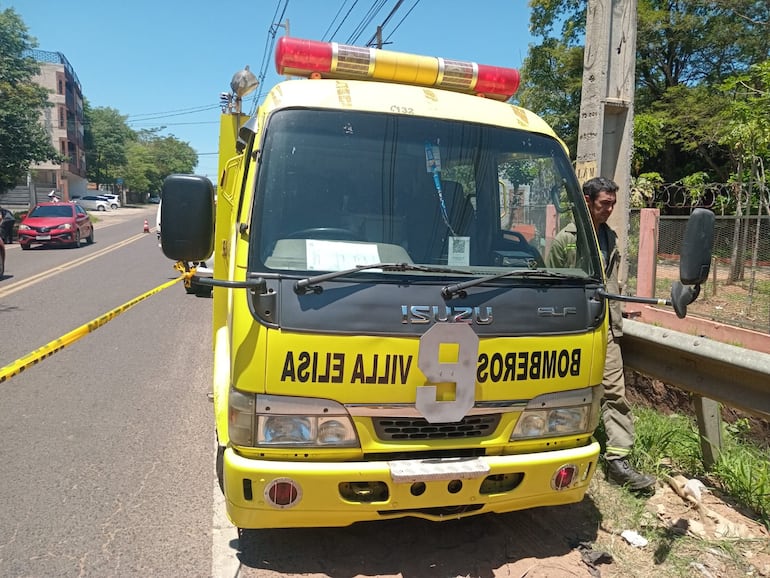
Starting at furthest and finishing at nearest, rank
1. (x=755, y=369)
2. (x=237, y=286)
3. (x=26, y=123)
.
Answer: (x=26, y=123) → (x=755, y=369) → (x=237, y=286)

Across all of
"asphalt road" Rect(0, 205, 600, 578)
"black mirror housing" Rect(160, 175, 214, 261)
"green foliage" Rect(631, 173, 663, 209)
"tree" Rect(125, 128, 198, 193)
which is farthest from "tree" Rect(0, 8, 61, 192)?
"tree" Rect(125, 128, 198, 193)

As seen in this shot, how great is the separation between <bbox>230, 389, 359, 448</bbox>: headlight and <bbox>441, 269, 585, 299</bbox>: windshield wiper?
718 mm

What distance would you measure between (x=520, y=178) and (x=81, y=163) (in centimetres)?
7844

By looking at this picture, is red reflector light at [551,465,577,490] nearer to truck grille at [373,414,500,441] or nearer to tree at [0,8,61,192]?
truck grille at [373,414,500,441]

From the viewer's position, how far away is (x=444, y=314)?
2.82m

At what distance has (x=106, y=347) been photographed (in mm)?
7555

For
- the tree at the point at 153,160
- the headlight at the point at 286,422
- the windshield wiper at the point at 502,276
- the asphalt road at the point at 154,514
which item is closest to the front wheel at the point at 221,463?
the headlight at the point at 286,422

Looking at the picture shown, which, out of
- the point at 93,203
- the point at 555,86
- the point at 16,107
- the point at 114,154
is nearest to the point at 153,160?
the point at 114,154

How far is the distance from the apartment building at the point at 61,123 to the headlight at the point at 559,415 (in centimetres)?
5784

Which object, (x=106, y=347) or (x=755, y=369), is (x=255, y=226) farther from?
(x=106, y=347)

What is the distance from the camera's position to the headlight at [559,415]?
3.04 meters

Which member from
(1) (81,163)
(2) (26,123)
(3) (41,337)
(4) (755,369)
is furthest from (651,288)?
(1) (81,163)

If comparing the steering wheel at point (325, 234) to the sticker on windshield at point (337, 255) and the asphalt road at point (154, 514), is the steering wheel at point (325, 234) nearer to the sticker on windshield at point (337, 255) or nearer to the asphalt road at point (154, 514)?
the sticker on windshield at point (337, 255)

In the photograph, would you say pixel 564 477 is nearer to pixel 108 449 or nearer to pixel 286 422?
pixel 286 422
